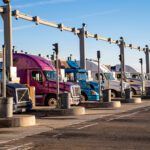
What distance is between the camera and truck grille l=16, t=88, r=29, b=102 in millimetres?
23894

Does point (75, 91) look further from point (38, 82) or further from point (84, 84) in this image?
point (84, 84)

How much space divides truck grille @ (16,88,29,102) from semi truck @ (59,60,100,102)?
8.65 m

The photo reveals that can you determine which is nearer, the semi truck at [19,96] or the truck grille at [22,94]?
the semi truck at [19,96]

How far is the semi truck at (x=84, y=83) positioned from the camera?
33.0 m

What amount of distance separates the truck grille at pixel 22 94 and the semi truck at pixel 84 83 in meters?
8.65

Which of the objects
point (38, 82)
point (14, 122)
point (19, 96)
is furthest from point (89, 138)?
point (38, 82)

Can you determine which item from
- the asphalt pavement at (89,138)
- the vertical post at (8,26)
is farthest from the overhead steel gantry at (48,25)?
the asphalt pavement at (89,138)

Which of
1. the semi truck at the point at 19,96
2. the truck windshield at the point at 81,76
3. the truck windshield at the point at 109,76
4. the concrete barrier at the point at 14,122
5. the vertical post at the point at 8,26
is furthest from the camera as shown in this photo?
the truck windshield at the point at 109,76

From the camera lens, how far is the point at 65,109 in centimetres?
2292

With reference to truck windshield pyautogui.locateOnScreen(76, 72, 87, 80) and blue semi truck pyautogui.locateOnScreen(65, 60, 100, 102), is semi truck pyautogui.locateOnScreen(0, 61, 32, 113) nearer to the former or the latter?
blue semi truck pyautogui.locateOnScreen(65, 60, 100, 102)

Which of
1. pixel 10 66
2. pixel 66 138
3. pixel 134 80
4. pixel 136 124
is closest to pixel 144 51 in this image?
pixel 134 80

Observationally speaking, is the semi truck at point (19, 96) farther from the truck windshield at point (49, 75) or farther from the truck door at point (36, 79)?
the truck windshield at point (49, 75)

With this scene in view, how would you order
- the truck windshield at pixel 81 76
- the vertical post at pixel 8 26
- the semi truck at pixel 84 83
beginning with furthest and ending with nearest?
the truck windshield at pixel 81 76 → the semi truck at pixel 84 83 → the vertical post at pixel 8 26

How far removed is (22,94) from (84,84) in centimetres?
968
